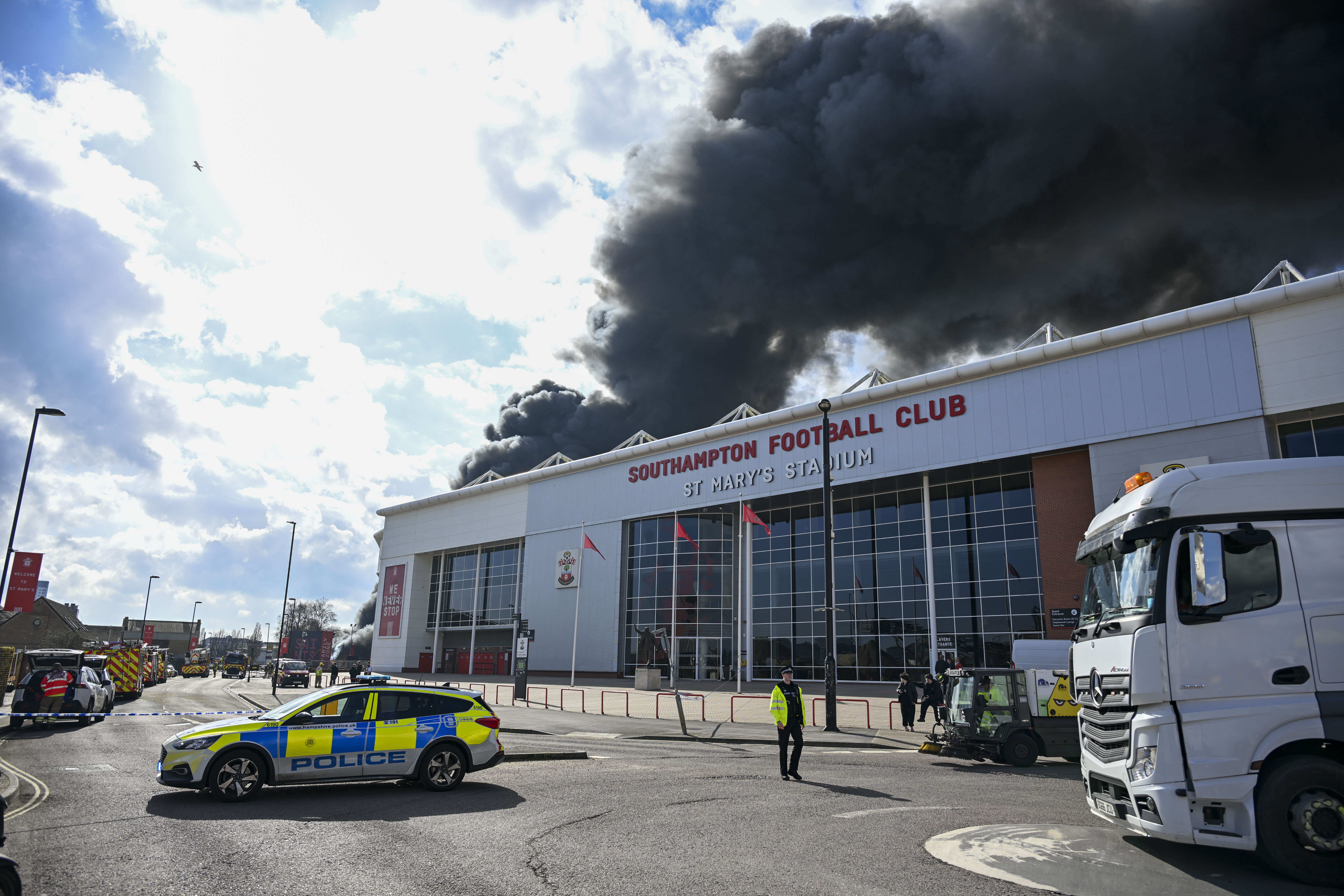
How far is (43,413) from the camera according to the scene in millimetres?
23500

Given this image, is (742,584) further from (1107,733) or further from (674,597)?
(1107,733)

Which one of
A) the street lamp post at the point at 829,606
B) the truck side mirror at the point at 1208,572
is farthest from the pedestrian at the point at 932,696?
the truck side mirror at the point at 1208,572

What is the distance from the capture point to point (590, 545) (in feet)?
141

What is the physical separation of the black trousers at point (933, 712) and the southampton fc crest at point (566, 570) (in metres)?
24.7

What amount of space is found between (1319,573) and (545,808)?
725 centimetres

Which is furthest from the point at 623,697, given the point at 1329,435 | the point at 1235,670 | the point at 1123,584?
the point at 1235,670

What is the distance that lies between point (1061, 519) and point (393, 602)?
47575 millimetres

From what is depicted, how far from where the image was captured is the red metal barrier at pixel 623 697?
83.4ft

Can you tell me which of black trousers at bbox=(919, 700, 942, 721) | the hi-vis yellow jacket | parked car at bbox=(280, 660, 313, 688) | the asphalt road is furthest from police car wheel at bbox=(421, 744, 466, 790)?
parked car at bbox=(280, 660, 313, 688)

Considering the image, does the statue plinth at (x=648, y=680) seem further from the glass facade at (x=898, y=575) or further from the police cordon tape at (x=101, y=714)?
the police cordon tape at (x=101, y=714)

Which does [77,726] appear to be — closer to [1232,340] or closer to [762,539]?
[762,539]

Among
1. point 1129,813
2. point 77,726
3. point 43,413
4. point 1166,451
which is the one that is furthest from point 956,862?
point 43,413

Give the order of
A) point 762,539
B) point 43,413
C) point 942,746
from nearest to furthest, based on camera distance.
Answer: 1. point 942,746
2. point 43,413
3. point 762,539

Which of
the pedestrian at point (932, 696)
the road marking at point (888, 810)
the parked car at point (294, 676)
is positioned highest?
the pedestrian at point (932, 696)
